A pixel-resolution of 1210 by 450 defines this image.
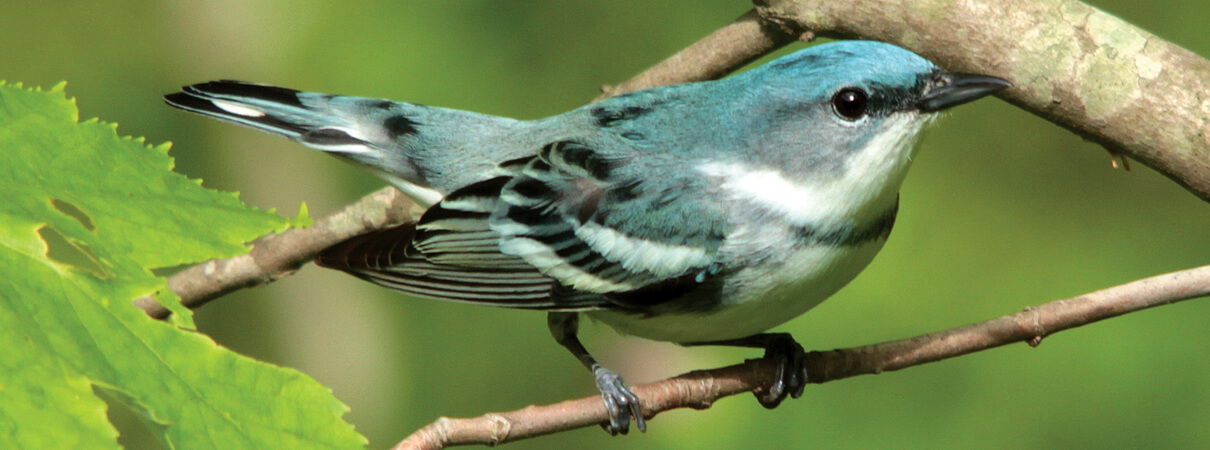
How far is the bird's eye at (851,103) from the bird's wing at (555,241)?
1.22ft

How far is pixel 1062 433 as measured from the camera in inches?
149

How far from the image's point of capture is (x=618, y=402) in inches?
96.3

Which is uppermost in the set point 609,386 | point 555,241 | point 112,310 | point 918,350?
point 555,241

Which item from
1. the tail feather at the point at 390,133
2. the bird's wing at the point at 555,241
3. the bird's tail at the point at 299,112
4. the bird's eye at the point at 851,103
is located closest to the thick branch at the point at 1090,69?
the bird's eye at the point at 851,103

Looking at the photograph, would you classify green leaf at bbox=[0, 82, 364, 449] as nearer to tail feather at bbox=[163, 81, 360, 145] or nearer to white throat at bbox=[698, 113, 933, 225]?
white throat at bbox=[698, 113, 933, 225]

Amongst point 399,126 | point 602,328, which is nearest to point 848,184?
point 399,126

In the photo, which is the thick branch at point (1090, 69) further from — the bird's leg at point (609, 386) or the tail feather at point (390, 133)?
the tail feather at point (390, 133)

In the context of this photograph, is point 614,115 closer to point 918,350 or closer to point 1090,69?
point 918,350

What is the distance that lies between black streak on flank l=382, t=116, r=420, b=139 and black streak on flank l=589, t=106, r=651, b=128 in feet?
1.85

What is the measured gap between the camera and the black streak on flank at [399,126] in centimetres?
285

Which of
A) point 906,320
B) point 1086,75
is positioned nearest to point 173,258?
point 1086,75

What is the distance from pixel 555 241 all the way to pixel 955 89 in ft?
3.34

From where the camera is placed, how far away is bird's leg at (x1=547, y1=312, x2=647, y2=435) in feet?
7.81

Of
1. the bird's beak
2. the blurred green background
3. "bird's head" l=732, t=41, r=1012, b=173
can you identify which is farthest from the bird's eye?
the blurred green background
